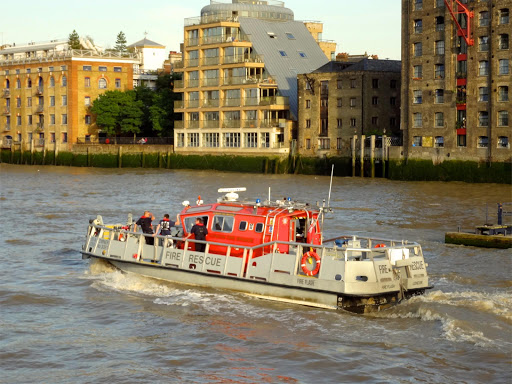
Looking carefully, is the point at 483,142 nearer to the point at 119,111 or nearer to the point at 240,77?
the point at 240,77

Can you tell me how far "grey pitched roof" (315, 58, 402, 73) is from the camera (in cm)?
7675

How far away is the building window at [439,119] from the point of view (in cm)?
6662

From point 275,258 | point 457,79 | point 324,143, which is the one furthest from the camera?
point 324,143

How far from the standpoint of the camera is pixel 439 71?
6669 cm

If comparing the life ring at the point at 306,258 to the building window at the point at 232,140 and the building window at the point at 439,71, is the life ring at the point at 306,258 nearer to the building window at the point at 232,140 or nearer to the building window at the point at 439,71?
the building window at the point at 439,71

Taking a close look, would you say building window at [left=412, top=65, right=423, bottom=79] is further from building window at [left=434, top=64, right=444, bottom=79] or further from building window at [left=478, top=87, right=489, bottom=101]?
building window at [left=478, top=87, right=489, bottom=101]

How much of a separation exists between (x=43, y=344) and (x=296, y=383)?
577 centimetres

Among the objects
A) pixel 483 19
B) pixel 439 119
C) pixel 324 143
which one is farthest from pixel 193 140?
pixel 483 19

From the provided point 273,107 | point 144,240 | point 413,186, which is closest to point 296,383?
point 144,240

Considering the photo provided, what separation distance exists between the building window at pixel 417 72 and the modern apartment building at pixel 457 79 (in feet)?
0.24

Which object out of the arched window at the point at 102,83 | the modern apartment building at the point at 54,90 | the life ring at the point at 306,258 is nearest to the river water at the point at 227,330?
the life ring at the point at 306,258

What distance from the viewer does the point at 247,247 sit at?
76.7ft

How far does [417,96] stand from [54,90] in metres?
51.3

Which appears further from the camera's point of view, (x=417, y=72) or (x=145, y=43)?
(x=145, y=43)
